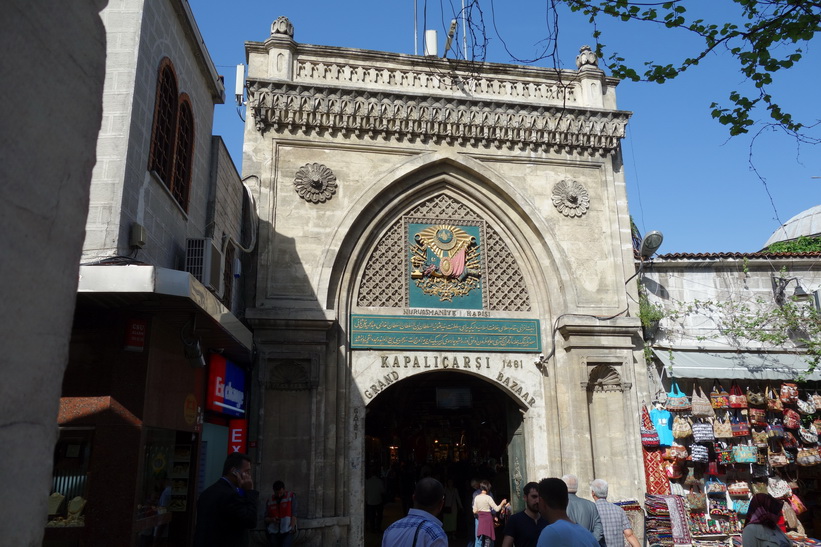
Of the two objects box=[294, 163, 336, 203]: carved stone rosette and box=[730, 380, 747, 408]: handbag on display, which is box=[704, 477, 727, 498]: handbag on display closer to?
box=[730, 380, 747, 408]: handbag on display

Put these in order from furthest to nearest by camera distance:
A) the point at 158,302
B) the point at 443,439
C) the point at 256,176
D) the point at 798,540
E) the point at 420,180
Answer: the point at 443,439 < the point at 420,180 < the point at 256,176 < the point at 798,540 < the point at 158,302

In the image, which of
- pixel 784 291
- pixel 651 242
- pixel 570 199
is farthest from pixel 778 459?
pixel 570 199

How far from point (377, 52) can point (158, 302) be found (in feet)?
24.2

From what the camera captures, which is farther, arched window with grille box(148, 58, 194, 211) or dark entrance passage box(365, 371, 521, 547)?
dark entrance passage box(365, 371, 521, 547)

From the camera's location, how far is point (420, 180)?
1161cm

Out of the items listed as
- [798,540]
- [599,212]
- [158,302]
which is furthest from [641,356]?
[158,302]

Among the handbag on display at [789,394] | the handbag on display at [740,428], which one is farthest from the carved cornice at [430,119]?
the handbag on display at [740,428]

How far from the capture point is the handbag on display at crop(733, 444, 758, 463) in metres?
10.5

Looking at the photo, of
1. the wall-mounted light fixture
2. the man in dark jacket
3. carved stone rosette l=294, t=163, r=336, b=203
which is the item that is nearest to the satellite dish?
the wall-mounted light fixture

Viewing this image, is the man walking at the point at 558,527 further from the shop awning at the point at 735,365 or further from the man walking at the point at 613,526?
the shop awning at the point at 735,365

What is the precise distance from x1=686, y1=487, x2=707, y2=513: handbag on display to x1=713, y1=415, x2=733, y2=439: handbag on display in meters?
0.99

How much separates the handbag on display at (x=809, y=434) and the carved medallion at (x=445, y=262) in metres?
5.83

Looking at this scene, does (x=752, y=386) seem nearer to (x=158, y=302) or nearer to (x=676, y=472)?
(x=676, y=472)

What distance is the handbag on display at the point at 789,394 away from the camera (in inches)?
427
